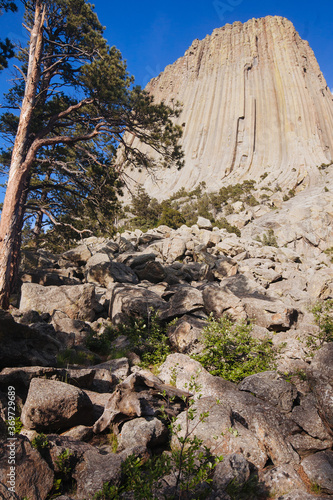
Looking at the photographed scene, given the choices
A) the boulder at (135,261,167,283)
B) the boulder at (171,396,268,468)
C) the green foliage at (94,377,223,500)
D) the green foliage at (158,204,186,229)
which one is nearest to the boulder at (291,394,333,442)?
the boulder at (171,396,268,468)

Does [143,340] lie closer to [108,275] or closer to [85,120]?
[108,275]

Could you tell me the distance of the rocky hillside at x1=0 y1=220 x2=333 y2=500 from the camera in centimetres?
297

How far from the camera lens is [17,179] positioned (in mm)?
9688

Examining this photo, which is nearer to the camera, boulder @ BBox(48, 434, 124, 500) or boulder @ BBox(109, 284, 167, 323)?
boulder @ BBox(48, 434, 124, 500)

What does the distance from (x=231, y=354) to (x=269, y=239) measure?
86.5 ft

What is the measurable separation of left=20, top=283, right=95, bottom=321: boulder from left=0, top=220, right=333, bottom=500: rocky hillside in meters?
0.04

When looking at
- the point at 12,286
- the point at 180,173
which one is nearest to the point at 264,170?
the point at 180,173

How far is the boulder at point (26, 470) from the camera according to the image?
262cm

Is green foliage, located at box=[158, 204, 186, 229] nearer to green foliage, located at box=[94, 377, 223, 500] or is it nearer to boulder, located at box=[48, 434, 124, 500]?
boulder, located at box=[48, 434, 124, 500]

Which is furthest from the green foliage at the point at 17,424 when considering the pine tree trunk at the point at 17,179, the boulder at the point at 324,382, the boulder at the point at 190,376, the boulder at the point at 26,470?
the pine tree trunk at the point at 17,179

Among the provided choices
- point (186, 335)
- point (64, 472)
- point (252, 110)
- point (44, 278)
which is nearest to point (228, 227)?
point (44, 278)

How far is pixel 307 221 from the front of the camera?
108 feet

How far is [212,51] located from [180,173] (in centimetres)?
4080

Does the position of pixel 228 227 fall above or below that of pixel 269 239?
above
